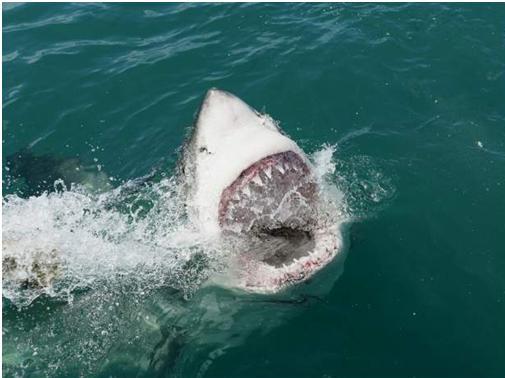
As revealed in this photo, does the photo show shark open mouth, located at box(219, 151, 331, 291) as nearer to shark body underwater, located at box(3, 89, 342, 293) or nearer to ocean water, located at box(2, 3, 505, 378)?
shark body underwater, located at box(3, 89, 342, 293)

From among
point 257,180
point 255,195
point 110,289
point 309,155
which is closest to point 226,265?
point 255,195

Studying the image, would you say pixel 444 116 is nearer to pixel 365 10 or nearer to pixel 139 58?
pixel 365 10

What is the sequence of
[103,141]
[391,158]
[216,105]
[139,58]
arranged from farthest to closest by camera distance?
[139,58] → [103,141] → [391,158] → [216,105]

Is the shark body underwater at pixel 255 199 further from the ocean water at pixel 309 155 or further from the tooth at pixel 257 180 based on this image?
the ocean water at pixel 309 155

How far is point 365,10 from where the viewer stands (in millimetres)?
10961

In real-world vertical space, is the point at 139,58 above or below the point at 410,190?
above

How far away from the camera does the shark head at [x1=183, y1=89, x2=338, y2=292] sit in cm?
429

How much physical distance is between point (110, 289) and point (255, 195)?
5.79 feet

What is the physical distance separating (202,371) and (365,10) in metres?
8.48

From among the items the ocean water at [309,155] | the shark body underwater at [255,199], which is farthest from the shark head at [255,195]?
the ocean water at [309,155]

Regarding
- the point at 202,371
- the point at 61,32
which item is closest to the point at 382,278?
the point at 202,371

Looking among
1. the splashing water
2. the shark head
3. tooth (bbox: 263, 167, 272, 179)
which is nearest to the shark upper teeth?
the shark head

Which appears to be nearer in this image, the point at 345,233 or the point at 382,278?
the point at 345,233

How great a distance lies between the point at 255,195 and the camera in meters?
4.32
